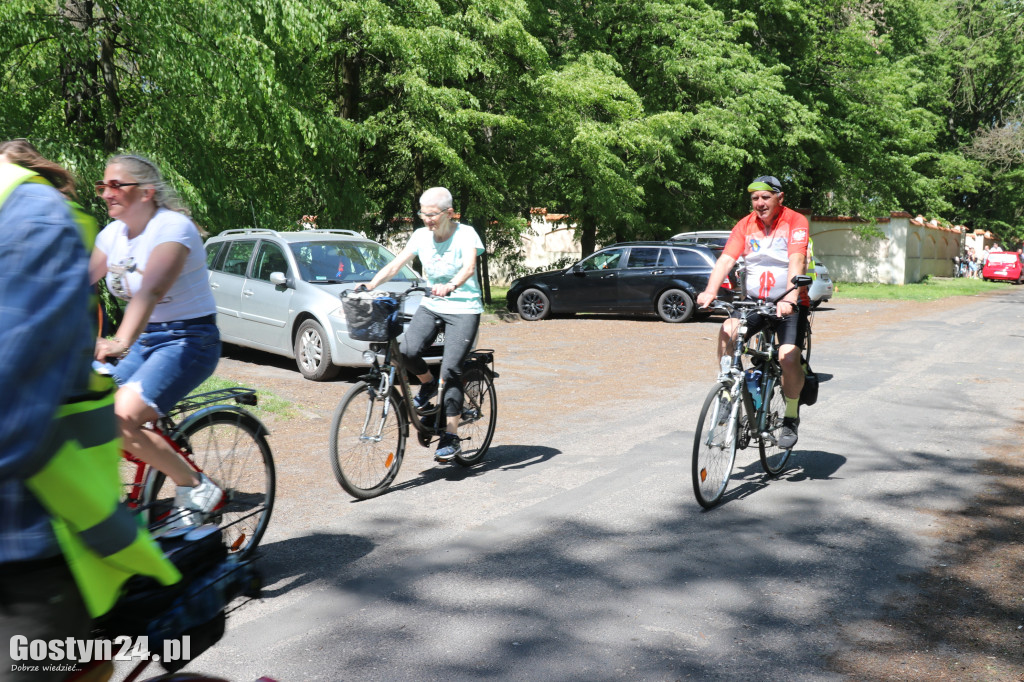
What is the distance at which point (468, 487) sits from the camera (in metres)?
6.11

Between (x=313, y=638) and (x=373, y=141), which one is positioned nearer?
(x=313, y=638)

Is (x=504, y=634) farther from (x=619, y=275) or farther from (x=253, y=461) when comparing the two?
(x=619, y=275)

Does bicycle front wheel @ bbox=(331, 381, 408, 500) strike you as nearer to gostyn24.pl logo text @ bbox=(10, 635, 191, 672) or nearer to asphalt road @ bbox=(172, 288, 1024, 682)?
asphalt road @ bbox=(172, 288, 1024, 682)

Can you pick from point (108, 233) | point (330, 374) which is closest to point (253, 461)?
point (108, 233)

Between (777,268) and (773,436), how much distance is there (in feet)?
3.74

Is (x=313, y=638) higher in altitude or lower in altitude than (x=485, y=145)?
lower

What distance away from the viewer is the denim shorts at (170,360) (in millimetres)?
3676

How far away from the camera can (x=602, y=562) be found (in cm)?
462

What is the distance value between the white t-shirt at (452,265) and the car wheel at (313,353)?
452 centimetres

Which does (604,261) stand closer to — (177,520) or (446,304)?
(446,304)

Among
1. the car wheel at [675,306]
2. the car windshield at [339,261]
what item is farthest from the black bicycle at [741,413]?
the car wheel at [675,306]

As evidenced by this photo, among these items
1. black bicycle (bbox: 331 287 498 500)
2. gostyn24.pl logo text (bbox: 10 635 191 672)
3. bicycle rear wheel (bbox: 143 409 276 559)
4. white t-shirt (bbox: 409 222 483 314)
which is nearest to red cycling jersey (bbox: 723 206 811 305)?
white t-shirt (bbox: 409 222 483 314)

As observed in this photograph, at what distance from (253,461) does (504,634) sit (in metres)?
1.43

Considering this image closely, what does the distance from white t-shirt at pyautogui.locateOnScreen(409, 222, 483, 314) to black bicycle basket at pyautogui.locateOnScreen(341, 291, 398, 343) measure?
0.50 metres
